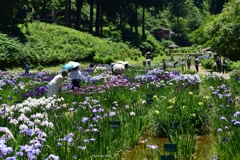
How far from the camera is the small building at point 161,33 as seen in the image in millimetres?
76250

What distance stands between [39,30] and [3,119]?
2976 centimetres

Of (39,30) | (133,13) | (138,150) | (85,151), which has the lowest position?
(138,150)

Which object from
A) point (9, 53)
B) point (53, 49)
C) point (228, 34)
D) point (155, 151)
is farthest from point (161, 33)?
point (155, 151)

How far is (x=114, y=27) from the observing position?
2179 inches

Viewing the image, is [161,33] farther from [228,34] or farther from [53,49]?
[228,34]

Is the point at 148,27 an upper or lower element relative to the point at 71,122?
upper

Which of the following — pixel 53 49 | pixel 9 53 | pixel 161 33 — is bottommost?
pixel 9 53

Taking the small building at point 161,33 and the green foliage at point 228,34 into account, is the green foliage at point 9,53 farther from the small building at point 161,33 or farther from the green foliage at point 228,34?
the small building at point 161,33

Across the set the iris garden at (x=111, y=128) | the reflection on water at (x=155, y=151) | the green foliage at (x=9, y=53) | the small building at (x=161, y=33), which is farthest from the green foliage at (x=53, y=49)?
the small building at (x=161, y=33)

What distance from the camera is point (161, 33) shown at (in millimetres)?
77438

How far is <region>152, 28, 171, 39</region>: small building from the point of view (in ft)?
250

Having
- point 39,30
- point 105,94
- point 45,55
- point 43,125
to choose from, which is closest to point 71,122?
point 43,125

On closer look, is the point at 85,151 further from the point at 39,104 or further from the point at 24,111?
the point at 39,104

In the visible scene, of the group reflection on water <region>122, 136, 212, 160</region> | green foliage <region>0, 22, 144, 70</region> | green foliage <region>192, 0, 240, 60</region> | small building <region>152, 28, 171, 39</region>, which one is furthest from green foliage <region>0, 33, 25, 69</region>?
small building <region>152, 28, 171, 39</region>
